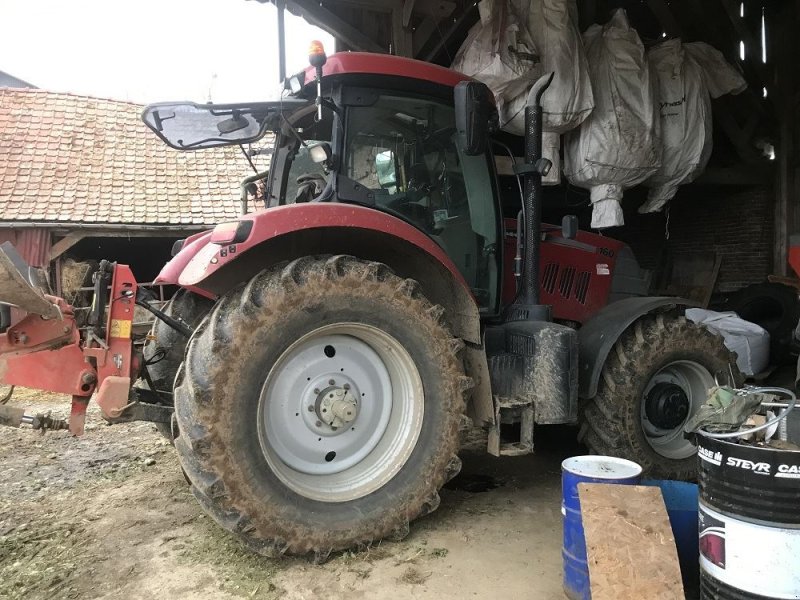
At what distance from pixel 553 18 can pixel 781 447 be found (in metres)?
3.84

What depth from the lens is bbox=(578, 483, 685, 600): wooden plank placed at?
1.98 meters

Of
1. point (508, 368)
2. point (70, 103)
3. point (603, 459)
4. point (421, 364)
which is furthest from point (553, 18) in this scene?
point (70, 103)

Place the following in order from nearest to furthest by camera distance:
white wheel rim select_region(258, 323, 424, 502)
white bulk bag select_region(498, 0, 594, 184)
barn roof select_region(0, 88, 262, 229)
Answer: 1. white wheel rim select_region(258, 323, 424, 502)
2. white bulk bag select_region(498, 0, 594, 184)
3. barn roof select_region(0, 88, 262, 229)

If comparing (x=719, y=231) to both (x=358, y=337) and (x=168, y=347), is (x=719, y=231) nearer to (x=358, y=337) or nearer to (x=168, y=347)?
(x=358, y=337)

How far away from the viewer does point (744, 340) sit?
5.75 meters

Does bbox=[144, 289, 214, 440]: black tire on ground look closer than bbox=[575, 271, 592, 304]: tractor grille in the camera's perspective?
Yes

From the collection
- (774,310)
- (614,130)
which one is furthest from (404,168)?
(774,310)

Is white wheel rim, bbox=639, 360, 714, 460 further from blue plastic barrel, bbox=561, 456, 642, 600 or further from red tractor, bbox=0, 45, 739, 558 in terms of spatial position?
blue plastic barrel, bbox=561, 456, 642, 600

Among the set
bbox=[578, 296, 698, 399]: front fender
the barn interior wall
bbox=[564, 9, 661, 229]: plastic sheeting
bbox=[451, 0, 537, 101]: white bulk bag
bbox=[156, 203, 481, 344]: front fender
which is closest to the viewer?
bbox=[156, 203, 481, 344]: front fender

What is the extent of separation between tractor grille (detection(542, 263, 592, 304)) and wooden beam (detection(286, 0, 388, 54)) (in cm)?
305

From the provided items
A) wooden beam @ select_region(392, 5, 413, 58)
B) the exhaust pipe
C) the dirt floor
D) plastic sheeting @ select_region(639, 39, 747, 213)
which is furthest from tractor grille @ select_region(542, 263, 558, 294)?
wooden beam @ select_region(392, 5, 413, 58)

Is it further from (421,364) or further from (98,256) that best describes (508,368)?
(98,256)

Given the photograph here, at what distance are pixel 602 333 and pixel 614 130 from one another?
7.11 ft

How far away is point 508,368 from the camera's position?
3.38 meters
